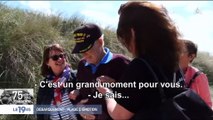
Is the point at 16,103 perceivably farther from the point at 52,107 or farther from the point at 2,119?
the point at 52,107

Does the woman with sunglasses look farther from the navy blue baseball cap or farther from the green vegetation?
the green vegetation

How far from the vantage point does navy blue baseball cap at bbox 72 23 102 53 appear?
9.54ft

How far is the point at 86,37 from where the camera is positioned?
9.56 ft

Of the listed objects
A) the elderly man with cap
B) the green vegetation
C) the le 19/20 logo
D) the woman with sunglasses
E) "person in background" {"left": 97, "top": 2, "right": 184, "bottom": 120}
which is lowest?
the le 19/20 logo

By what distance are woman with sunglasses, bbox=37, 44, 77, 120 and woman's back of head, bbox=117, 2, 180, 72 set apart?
1.73m

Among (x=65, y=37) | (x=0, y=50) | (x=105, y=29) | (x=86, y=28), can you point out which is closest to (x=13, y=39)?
(x=0, y=50)

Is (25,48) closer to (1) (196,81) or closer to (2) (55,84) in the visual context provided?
(2) (55,84)

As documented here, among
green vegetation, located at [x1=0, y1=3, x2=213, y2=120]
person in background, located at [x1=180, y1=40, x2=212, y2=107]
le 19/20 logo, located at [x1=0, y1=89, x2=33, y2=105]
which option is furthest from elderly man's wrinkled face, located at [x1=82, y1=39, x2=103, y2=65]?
green vegetation, located at [x1=0, y1=3, x2=213, y2=120]

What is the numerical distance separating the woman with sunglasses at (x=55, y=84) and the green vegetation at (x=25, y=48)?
71.2 inches

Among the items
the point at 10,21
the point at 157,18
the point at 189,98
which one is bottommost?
the point at 10,21

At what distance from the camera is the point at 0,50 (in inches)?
236

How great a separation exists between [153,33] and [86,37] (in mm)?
1072

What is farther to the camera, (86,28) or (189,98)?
(86,28)

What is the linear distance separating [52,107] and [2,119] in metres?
1.91
